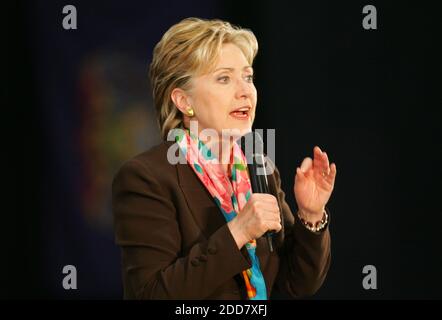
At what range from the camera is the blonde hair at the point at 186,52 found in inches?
69.9

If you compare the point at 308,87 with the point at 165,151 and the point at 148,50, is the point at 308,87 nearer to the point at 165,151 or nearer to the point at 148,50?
the point at 148,50

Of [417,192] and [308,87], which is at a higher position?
[308,87]

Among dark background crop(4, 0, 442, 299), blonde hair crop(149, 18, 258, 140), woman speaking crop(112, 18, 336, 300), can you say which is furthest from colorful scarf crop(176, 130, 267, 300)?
dark background crop(4, 0, 442, 299)

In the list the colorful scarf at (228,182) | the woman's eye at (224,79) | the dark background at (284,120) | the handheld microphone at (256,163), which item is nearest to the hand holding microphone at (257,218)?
the handheld microphone at (256,163)

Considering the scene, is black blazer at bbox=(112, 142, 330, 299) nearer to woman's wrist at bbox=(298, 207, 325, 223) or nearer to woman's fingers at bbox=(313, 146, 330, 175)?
woman's wrist at bbox=(298, 207, 325, 223)

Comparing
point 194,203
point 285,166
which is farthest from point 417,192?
point 194,203

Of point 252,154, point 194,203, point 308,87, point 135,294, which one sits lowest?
point 135,294

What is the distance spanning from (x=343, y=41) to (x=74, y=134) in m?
1.35

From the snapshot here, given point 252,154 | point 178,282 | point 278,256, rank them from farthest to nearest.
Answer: point 278,256 → point 252,154 → point 178,282

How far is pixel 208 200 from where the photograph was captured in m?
1.78

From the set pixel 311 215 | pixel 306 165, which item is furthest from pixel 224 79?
pixel 311 215

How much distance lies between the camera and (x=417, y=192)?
3043 mm

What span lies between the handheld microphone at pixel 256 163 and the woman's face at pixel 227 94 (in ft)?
0.15

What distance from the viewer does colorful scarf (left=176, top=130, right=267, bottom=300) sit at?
1734 millimetres
